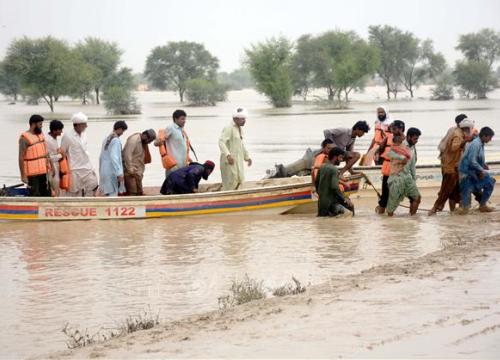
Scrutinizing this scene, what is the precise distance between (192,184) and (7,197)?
6.94 ft

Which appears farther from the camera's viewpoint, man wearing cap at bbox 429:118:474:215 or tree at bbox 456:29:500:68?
tree at bbox 456:29:500:68

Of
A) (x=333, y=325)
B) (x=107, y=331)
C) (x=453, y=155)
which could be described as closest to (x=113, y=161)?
(x=453, y=155)

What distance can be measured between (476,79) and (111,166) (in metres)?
59.6

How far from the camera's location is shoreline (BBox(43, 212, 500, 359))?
17.7 ft

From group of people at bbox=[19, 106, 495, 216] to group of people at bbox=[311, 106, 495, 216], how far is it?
0.04 feet

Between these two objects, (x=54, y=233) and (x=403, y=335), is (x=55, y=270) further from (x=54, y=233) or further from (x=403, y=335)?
(x=403, y=335)

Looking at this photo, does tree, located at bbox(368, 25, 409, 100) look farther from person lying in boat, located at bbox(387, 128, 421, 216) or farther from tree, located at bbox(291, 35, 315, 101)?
person lying in boat, located at bbox(387, 128, 421, 216)

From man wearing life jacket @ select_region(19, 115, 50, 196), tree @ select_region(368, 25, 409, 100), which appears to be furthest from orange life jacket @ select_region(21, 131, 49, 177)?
tree @ select_region(368, 25, 409, 100)

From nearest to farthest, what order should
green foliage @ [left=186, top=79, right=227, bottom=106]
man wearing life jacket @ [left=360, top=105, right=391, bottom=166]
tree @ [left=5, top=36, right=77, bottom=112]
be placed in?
man wearing life jacket @ [left=360, top=105, right=391, bottom=166] → tree @ [left=5, top=36, right=77, bottom=112] → green foliage @ [left=186, top=79, right=227, bottom=106]

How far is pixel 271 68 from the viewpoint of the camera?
62.7 meters

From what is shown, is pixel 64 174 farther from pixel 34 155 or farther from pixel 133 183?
pixel 133 183

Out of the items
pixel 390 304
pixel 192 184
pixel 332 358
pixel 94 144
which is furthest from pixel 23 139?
pixel 94 144

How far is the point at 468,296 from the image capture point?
654cm

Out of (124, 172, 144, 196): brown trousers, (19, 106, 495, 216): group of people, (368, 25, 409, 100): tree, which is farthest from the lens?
(368, 25, 409, 100): tree
